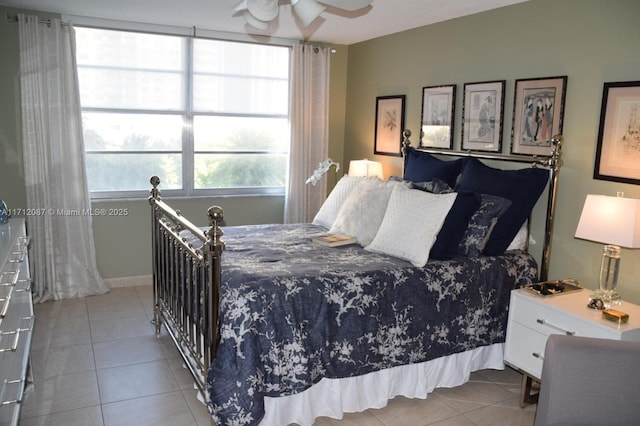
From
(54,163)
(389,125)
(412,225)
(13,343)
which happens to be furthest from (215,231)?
(389,125)

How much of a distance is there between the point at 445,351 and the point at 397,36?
110 inches

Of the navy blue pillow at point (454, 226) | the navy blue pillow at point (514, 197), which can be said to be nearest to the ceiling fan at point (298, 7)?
the navy blue pillow at point (454, 226)

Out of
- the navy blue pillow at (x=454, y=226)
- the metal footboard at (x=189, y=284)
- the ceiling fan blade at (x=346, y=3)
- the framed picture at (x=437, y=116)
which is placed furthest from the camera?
the framed picture at (x=437, y=116)

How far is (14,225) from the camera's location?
3.00 meters

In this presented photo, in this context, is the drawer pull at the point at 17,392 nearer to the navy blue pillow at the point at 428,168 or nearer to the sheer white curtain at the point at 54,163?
the sheer white curtain at the point at 54,163

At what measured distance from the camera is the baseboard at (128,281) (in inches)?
182

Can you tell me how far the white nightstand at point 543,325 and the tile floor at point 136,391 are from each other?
0.26m

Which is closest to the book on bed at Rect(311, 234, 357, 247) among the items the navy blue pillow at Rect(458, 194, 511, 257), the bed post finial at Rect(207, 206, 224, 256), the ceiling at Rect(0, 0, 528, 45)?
the navy blue pillow at Rect(458, 194, 511, 257)

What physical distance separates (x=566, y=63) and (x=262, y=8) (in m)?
1.81

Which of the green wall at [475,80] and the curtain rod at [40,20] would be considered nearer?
the green wall at [475,80]

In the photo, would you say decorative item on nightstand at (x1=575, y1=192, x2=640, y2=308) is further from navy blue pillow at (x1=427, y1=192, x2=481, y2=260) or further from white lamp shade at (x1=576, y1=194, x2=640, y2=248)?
navy blue pillow at (x1=427, y1=192, x2=481, y2=260)

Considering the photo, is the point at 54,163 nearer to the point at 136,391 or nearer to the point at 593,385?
the point at 136,391

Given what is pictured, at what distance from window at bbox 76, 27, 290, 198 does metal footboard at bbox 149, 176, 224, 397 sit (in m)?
1.27

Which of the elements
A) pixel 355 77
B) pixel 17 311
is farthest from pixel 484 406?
pixel 355 77
